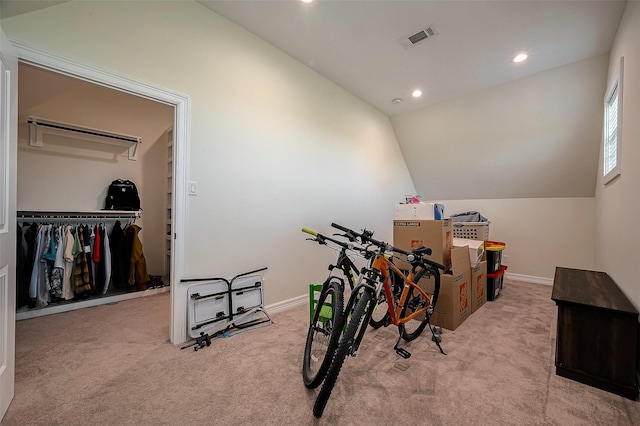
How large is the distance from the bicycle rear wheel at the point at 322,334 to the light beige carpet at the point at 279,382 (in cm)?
12

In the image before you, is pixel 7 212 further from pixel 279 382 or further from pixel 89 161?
pixel 89 161

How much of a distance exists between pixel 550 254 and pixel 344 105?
12.3 ft

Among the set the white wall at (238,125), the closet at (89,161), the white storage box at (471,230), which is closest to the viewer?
the white wall at (238,125)

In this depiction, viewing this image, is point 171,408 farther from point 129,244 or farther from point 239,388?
point 129,244

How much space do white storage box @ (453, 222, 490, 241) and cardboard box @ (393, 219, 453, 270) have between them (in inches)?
47.1

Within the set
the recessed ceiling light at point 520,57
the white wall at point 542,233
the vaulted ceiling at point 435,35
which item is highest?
the vaulted ceiling at point 435,35

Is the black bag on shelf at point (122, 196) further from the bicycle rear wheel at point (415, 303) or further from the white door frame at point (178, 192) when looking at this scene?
the bicycle rear wheel at point (415, 303)

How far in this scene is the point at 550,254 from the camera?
12.5 feet

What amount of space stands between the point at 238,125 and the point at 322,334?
6.30 ft

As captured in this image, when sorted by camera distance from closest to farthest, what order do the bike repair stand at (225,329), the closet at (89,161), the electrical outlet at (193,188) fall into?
1. the bike repair stand at (225,329)
2. the electrical outlet at (193,188)
3. the closet at (89,161)

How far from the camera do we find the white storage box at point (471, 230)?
139 inches

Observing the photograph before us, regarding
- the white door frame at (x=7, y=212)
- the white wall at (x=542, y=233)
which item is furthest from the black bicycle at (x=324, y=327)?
the white wall at (x=542, y=233)

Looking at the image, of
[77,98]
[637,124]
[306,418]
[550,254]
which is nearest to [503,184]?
[550,254]

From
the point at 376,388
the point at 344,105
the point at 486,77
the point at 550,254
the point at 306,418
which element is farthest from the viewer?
the point at 550,254
